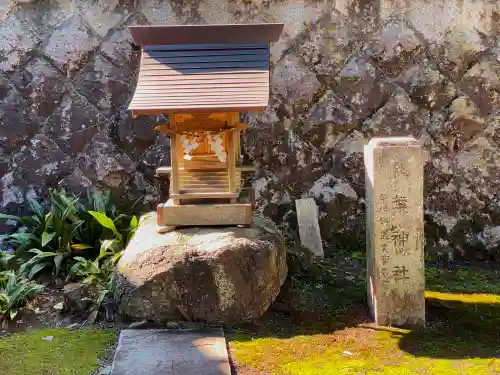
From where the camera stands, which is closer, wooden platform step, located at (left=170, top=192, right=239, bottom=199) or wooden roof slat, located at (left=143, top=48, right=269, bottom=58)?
wooden roof slat, located at (left=143, top=48, right=269, bottom=58)

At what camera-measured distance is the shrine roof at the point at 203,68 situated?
12.9ft

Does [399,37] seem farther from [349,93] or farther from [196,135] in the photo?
[196,135]

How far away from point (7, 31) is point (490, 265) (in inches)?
194

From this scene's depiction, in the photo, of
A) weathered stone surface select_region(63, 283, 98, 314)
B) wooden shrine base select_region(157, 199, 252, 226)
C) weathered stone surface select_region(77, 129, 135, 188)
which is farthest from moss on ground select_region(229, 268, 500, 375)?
weathered stone surface select_region(77, 129, 135, 188)

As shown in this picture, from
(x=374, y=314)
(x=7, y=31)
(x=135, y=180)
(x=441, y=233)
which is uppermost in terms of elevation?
(x=7, y=31)

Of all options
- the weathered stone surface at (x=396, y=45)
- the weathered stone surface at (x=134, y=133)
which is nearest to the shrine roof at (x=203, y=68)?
the weathered stone surface at (x=134, y=133)

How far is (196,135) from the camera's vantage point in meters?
4.18

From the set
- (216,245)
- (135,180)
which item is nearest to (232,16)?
(135,180)

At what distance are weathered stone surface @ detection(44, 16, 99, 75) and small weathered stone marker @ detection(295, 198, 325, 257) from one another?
239cm

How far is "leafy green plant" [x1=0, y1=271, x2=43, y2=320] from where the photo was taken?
427cm

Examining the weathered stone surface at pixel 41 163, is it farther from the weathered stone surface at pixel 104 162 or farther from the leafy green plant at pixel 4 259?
the leafy green plant at pixel 4 259

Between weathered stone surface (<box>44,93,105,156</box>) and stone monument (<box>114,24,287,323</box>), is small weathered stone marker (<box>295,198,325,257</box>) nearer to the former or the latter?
stone monument (<box>114,24,287,323</box>)

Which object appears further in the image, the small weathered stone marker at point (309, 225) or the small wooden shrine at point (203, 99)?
the small weathered stone marker at point (309, 225)

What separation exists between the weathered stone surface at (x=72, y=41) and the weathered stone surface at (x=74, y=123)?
37cm
